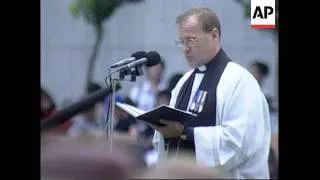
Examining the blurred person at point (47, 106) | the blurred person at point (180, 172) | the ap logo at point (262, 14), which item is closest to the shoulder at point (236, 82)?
the ap logo at point (262, 14)

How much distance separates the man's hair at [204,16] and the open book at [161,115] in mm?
416

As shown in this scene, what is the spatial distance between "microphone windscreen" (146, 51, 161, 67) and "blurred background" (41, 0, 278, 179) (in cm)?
3

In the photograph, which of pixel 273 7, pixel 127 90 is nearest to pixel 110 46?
pixel 127 90

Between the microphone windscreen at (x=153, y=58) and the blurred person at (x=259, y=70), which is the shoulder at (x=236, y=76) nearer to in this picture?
the blurred person at (x=259, y=70)

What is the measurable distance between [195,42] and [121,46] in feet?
1.23

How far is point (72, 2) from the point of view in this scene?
13.0 feet

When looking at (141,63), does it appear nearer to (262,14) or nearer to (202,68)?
(202,68)

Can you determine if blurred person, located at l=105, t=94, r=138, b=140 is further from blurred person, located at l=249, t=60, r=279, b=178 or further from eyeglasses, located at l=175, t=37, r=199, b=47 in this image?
blurred person, located at l=249, t=60, r=279, b=178

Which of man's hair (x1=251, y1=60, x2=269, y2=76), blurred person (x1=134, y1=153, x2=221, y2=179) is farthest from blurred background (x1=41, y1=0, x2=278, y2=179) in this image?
blurred person (x1=134, y1=153, x2=221, y2=179)

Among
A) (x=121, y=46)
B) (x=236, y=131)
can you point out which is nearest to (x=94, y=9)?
(x=121, y=46)

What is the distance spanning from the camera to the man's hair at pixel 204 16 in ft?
12.4
